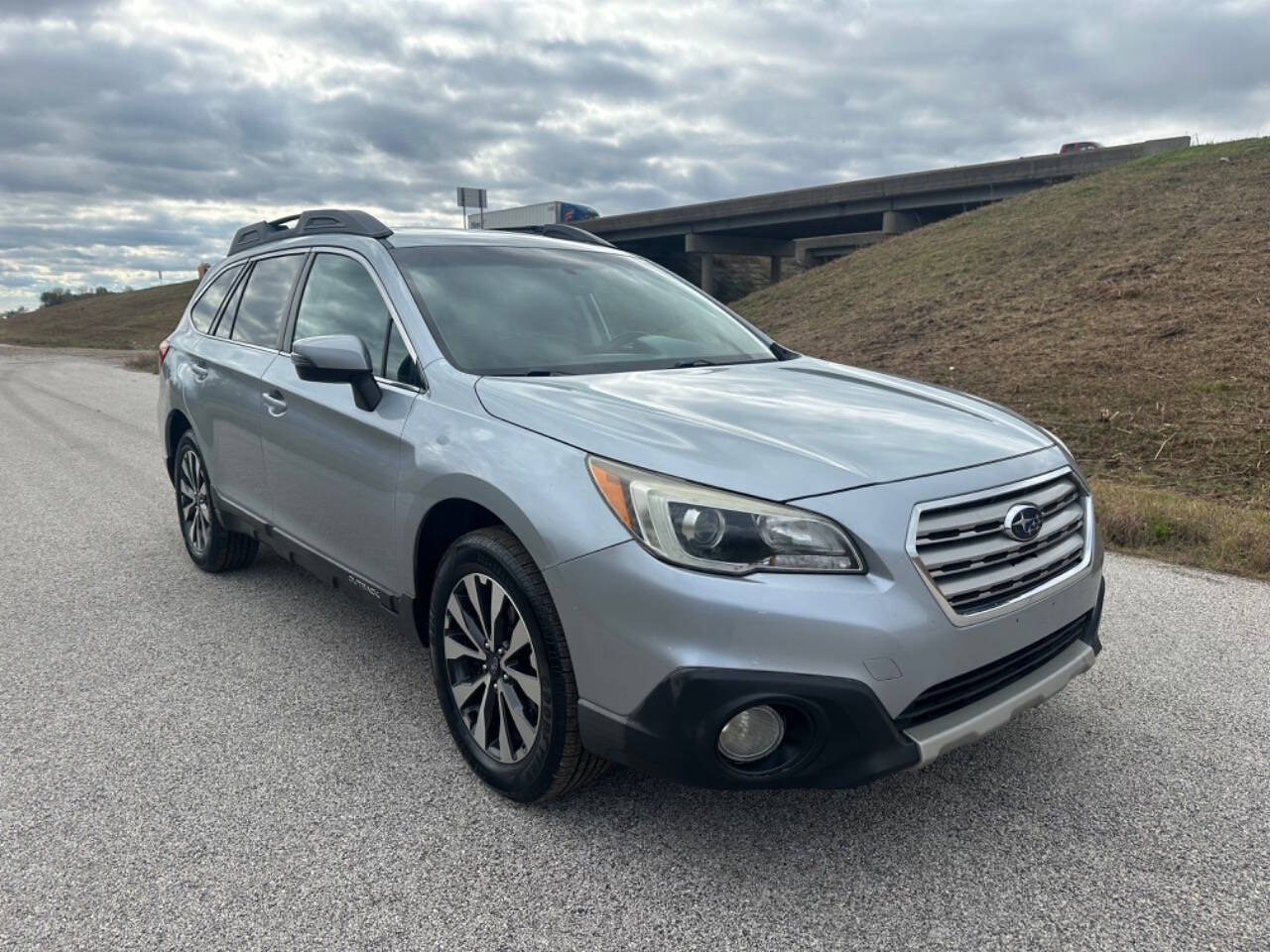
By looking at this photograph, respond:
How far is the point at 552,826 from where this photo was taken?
280 centimetres

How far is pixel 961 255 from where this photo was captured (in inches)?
833

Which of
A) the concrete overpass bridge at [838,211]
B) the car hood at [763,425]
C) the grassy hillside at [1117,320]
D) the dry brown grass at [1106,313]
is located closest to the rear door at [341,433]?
the car hood at [763,425]

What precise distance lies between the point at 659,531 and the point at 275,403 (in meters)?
2.42

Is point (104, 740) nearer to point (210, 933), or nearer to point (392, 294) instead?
point (210, 933)

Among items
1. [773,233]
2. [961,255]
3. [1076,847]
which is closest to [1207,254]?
[961,255]

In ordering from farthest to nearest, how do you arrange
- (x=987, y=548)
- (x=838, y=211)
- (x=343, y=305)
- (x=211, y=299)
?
(x=838, y=211) → (x=211, y=299) → (x=343, y=305) → (x=987, y=548)

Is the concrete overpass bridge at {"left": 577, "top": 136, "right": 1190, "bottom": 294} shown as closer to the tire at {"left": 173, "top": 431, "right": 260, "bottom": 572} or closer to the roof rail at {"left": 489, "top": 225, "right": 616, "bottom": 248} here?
the roof rail at {"left": 489, "top": 225, "right": 616, "bottom": 248}

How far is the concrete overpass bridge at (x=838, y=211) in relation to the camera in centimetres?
2883

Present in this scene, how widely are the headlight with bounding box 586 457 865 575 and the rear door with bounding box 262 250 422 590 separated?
1243 mm

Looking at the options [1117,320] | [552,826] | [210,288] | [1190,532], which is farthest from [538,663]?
[1117,320]

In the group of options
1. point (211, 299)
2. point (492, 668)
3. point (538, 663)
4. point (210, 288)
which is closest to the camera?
point (538, 663)

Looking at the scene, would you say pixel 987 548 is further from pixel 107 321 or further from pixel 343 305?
pixel 107 321

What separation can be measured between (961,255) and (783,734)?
20689mm

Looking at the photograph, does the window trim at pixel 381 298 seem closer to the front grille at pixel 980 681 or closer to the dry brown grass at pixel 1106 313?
the front grille at pixel 980 681
